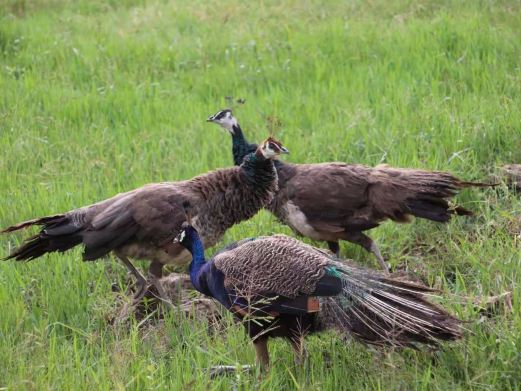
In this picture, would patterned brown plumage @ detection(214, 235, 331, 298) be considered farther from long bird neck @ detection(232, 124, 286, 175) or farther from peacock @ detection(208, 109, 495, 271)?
long bird neck @ detection(232, 124, 286, 175)

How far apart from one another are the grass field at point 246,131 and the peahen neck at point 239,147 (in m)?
0.38

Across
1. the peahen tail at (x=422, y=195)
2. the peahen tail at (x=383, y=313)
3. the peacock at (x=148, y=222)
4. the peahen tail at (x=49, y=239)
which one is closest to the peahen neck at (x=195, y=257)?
the peacock at (x=148, y=222)

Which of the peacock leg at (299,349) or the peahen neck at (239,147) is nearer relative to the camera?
A: the peacock leg at (299,349)

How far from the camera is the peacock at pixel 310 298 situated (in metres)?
4.52

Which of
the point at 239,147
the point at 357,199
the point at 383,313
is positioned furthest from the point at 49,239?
the point at 383,313

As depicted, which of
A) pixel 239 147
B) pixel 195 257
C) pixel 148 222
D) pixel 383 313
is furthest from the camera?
pixel 239 147

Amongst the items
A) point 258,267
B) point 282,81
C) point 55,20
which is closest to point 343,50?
point 282,81

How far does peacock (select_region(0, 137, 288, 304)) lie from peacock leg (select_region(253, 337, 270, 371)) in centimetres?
125

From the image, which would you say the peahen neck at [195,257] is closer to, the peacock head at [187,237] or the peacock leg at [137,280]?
the peacock head at [187,237]

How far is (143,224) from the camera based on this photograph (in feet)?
19.3

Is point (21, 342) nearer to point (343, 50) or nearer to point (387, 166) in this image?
point (387, 166)

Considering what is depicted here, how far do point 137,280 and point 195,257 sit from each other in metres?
0.96

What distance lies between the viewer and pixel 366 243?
6227 millimetres

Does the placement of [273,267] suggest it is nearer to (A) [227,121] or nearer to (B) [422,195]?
(B) [422,195]
